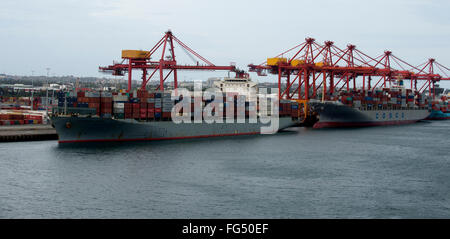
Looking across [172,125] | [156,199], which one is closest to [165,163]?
[156,199]

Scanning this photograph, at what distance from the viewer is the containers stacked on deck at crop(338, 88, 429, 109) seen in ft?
254

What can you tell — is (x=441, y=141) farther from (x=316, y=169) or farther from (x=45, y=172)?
(x=45, y=172)

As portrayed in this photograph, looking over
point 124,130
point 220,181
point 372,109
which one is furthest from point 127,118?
point 372,109

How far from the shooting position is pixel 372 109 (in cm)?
8088

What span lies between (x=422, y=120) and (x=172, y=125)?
70417 mm

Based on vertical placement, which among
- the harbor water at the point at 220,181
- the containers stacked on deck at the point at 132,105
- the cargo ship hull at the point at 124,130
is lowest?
the harbor water at the point at 220,181

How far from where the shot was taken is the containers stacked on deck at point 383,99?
254 ft

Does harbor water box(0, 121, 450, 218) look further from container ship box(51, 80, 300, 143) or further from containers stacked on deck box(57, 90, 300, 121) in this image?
containers stacked on deck box(57, 90, 300, 121)

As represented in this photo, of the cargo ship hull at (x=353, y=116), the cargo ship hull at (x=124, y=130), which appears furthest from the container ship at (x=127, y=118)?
the cargo ship hull at (x=353, y=116)

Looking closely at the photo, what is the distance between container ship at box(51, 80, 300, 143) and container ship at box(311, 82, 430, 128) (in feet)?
77.9

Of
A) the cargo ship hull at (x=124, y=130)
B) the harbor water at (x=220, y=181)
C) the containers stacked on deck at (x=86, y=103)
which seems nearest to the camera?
the harbor water at (x=220, y=181)

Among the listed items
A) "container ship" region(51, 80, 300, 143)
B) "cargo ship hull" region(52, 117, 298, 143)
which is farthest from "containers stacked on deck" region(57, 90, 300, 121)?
"cargo ship hull" region(52, 117, 298, 143)

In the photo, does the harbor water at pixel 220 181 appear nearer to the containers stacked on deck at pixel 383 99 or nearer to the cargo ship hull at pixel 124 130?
the cargo ship hull at pixel 124 130

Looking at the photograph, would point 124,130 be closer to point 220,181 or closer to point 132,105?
point 132,105
